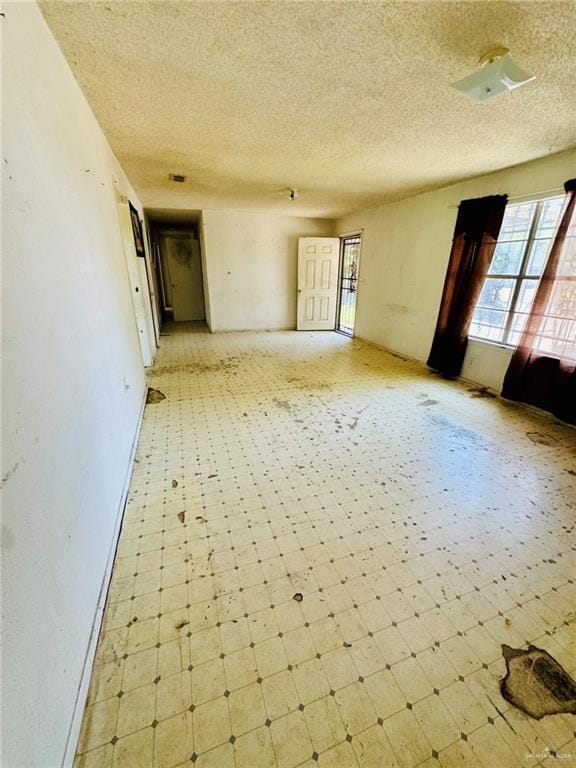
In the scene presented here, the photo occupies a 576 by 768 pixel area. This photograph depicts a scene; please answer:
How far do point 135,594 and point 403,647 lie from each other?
1.12 m

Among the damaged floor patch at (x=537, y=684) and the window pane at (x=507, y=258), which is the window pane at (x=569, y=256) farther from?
A: the damaged floor patch at (x=537, y=684)

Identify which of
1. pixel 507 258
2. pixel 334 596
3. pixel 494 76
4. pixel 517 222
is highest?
pixel 494 76

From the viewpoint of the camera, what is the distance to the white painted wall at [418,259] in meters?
3.07

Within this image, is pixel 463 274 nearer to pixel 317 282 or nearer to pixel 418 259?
pixel 418 259

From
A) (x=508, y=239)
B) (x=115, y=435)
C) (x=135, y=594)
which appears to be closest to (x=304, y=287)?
(x=508, y=239)

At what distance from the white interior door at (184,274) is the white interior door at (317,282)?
2.77 metres

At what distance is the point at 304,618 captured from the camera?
1.27 metres

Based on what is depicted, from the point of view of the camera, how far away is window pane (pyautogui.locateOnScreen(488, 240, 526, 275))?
10.4 feet

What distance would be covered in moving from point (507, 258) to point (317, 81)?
2.71 meters

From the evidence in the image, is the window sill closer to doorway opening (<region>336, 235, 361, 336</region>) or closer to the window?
the window

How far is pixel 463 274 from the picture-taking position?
11.9ft

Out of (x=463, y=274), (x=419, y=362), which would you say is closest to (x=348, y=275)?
(x=419, y=362)

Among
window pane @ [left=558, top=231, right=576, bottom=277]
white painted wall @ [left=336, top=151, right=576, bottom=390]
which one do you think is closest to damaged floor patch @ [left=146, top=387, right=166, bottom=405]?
white painted wall @ [left=336, top=151, right=576, bottom=390]

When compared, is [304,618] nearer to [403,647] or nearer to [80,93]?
[403,647]
